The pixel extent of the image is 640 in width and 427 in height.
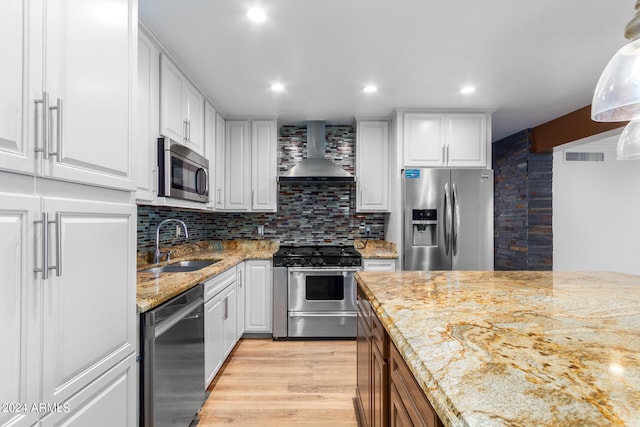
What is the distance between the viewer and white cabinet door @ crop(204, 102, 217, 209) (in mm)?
3064

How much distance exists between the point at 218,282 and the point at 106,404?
53.2 inches

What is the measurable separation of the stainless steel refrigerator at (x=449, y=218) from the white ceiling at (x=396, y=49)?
75 cm

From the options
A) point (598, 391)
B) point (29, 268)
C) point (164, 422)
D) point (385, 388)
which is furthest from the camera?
point (164, 422)


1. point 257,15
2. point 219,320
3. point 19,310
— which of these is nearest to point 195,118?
point 257,15

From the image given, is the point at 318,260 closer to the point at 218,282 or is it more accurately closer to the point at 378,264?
the point at 378,264

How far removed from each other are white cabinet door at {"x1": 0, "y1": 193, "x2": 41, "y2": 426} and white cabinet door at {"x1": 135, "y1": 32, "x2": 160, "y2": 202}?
1.16 meters

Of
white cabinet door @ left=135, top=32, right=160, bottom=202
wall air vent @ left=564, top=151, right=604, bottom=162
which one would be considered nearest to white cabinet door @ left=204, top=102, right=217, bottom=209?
white cabinet door @ left=135, top=32, right=160, bottom=202

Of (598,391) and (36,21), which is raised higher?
(36,21)

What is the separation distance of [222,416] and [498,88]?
11.0 feet

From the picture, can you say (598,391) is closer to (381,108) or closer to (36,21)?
(36,21)

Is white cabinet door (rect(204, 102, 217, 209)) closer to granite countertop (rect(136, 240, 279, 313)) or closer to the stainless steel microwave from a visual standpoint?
the stainless steel microwave

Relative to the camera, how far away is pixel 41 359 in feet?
2.75

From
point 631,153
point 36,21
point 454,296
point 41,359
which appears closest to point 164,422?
point 41,359

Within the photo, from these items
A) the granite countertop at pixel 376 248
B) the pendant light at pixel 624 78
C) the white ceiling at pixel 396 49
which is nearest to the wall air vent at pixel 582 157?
the white ceiling at pixel 396 49
